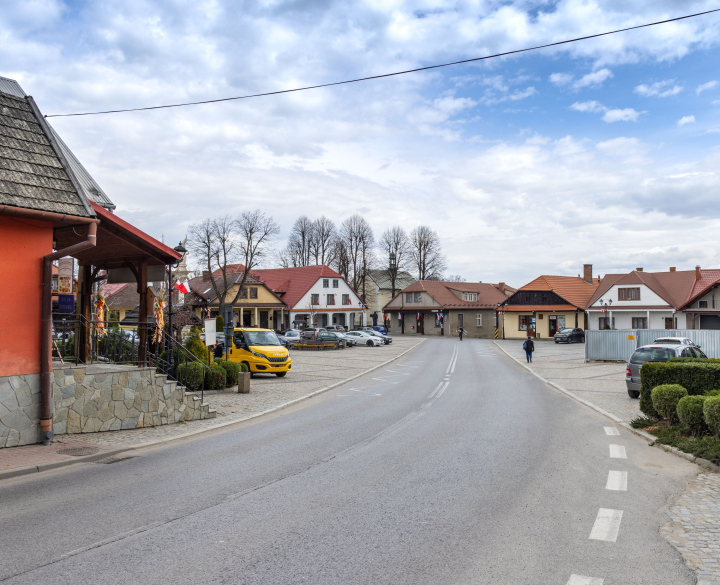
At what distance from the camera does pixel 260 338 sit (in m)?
24.9

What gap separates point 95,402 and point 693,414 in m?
11.1

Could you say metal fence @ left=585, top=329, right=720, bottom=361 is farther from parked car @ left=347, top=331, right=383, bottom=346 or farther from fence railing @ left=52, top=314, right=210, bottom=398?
parked car @ left=347, top=331, right=383, bottom=346

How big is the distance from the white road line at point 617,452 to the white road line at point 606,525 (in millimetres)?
3289

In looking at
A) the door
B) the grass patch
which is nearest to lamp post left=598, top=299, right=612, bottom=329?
the door

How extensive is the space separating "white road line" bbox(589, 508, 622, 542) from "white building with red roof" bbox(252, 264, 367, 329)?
207 ft

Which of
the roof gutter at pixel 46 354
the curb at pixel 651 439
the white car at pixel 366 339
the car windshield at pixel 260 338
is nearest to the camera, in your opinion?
the curb at pixel 651 439

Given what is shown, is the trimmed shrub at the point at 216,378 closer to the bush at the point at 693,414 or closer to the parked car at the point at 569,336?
the bush at the point at 693,414

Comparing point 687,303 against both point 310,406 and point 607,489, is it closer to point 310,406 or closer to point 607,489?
point 310,406

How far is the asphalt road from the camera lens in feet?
16.6

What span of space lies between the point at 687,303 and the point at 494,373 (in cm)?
3561

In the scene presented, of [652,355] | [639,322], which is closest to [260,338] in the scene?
[652,355]

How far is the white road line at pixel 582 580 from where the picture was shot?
15.7ft

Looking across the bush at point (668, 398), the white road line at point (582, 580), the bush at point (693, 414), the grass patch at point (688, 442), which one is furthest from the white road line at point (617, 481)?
the bush at point (668, 398)

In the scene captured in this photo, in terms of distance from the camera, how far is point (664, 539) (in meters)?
5.87
